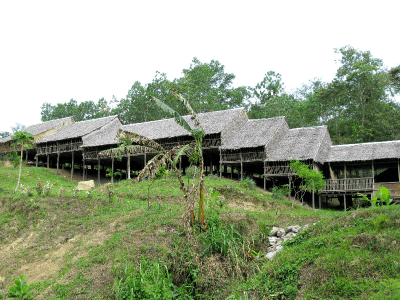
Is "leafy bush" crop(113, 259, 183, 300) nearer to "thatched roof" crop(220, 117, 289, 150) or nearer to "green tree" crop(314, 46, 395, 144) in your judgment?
"thatched roof" crop(220, 117, 289, 150)

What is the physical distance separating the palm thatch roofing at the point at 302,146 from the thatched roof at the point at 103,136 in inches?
487

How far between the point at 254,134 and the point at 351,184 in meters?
7.32

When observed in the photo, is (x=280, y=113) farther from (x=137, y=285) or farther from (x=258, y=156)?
(x=137, y=285)

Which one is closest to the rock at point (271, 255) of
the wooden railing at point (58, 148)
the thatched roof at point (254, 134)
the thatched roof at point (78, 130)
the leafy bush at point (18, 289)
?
the leafy bush at point (18, 289)

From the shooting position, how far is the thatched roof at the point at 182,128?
1047 inches

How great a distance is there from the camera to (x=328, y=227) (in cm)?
934

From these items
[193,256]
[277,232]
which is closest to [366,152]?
[277,232]

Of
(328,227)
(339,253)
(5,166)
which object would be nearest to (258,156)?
(328,227)

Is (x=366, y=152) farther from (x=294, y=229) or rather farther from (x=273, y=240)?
(x=273, y=240)

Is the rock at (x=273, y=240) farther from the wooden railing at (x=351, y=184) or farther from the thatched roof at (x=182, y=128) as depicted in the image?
the thatched roof at (x=182, y=128)

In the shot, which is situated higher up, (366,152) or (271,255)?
(366,152)

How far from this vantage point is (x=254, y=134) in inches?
1027

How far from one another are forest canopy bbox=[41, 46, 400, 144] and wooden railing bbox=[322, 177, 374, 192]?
1137 centimetres

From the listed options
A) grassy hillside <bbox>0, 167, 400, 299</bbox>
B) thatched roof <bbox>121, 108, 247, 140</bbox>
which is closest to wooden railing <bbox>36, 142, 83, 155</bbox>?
thatched roof <bbox>121, 108, 247, 140</bbox>
